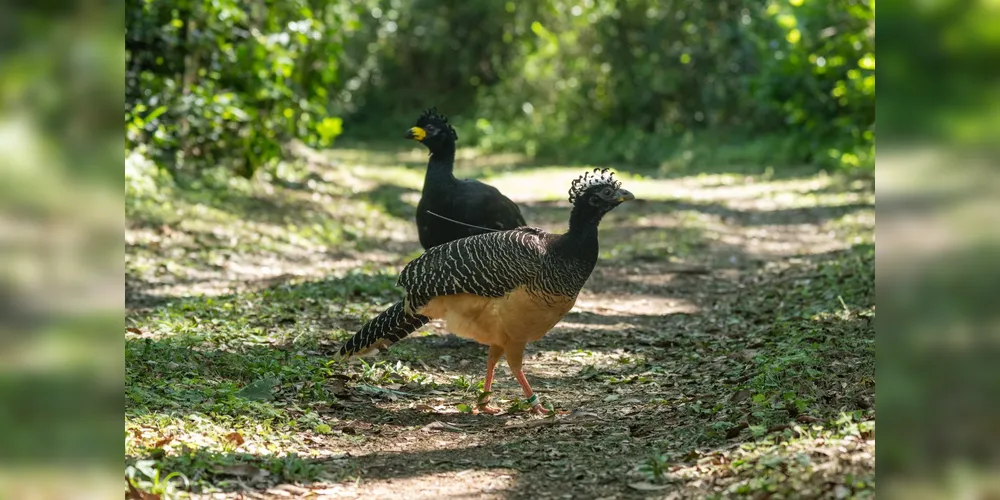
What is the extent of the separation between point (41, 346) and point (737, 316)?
273 inches

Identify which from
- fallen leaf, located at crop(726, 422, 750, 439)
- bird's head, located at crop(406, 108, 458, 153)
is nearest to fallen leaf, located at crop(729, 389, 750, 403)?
fallen leaf, located at crop(726, 422, 750, 439)

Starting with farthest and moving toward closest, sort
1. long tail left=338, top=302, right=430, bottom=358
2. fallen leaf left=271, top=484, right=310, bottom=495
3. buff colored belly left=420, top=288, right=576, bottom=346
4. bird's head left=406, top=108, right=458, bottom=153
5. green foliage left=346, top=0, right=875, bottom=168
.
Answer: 1. green foliage left=346, top=0, right=875, bottom=168
2. bird's head left=406, top=108, right=458, bottom=153
3. long tail left=338, top=302, right=430, bottom=358
4. buff colored belly left=420, top=288, right=576, bottom=346
5. fallen leaf left=271, top=484, right=310, bottom=495

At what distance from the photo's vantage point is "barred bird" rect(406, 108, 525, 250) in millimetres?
7910

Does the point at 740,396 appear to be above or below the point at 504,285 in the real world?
below

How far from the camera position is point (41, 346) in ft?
8.57

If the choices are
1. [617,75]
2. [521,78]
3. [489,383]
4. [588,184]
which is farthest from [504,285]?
[521,78]

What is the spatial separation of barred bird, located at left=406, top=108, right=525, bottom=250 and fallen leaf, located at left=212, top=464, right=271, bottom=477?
3.57 meters

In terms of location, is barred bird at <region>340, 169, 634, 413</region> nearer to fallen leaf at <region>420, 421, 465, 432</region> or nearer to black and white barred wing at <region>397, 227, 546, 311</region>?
black and white barred wing at <region>397, 227, 546, 311</region>

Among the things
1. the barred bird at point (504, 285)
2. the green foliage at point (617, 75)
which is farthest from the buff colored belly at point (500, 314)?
the green foliage at point (617, 75)

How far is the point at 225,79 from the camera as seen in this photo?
13.1m

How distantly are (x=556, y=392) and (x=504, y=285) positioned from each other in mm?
1133

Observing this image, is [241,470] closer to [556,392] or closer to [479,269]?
[479,269]

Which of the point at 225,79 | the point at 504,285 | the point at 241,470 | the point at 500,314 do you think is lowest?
the point at 241,470

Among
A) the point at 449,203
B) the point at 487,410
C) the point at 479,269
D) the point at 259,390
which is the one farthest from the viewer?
→ the point at 449,203
